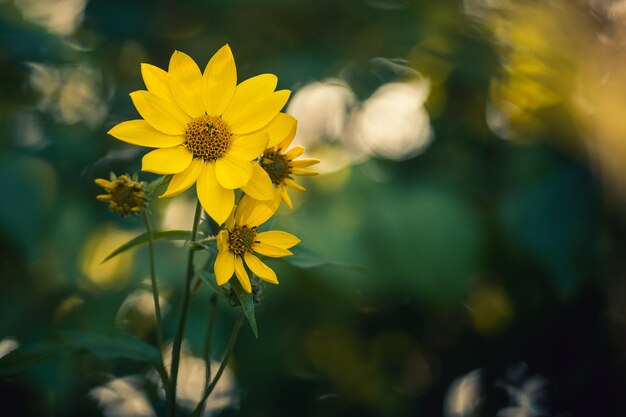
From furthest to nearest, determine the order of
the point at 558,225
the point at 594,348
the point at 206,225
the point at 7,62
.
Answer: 1. the point at 7,62
2. the point at 594,348
3. the point at 558,225
4. the point at 206,225

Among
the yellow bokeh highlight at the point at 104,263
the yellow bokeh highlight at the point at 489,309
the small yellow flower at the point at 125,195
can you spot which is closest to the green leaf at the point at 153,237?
the small yellow flower at the point at 125,195

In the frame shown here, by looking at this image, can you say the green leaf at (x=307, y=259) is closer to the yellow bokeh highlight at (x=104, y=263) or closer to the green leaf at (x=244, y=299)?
the green leaf at (x=244, y=299)

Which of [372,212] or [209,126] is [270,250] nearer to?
[209,126]

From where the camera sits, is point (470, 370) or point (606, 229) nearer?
point (606, 229)

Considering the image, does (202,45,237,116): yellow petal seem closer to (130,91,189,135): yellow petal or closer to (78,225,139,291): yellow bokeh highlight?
(130,91,189,135): yellow petal

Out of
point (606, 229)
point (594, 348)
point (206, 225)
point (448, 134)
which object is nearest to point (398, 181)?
point (448, 134)

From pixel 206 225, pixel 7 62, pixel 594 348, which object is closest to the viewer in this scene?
pixel 206 225

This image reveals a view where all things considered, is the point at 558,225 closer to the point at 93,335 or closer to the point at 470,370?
the point at 470,370
